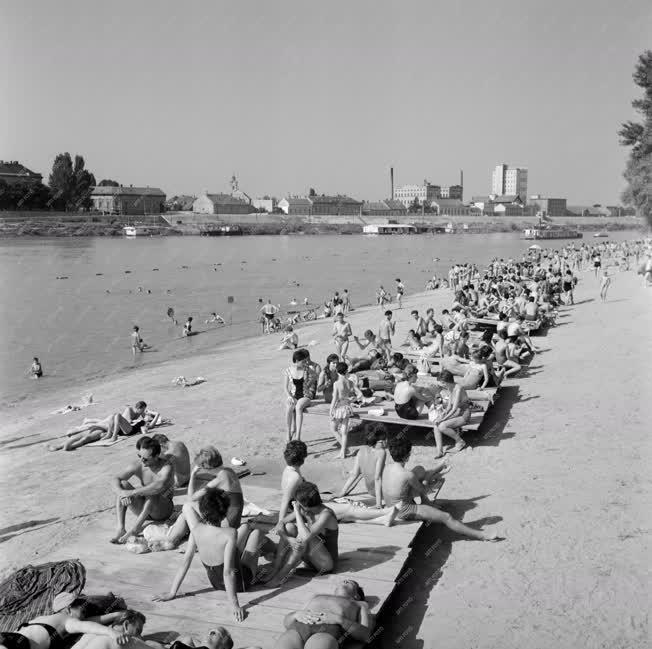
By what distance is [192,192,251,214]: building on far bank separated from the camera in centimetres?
13175

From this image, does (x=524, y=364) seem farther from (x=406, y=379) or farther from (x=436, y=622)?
(x=436, y=622)

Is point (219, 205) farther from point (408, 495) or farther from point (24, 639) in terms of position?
point (24, 639)

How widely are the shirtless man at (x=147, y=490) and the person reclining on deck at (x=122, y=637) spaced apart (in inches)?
69.2

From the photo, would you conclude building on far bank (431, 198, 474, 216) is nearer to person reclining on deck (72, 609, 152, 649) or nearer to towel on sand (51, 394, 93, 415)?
towel on sand (51, 394, 93, 415)

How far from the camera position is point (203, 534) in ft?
15.1

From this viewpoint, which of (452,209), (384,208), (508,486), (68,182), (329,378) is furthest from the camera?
(452,209)

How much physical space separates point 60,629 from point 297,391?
471 cm

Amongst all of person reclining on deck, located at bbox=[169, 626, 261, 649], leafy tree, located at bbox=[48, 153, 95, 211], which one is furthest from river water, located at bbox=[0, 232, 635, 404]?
leafy tree, located at bbox=[48, 153, 95, 211]

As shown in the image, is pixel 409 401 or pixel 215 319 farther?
pixel 215 319

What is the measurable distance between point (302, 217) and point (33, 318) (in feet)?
369

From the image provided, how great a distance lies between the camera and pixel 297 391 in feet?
27.7

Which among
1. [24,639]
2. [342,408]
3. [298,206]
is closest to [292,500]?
[24,639]

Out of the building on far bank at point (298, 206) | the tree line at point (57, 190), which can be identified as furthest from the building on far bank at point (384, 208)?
the tree line at point (57, 190)

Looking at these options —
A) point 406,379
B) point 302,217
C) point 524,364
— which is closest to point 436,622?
point 406,379
